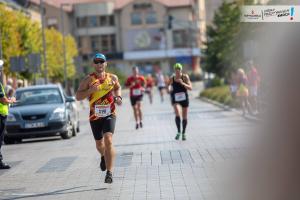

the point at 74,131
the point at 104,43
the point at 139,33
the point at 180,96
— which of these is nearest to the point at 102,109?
the point at 180,96

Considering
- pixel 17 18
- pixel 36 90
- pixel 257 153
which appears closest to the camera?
pixel 257 153

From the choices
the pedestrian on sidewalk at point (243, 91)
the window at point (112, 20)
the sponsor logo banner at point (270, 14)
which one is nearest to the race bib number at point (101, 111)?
the sponsor logo banner at point (270, 14)

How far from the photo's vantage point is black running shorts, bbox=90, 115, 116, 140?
12.0 meters

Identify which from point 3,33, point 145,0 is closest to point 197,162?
point 3,33

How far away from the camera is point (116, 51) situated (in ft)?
407

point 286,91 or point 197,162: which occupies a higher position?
point 286,91

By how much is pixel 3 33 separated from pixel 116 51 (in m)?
78.5

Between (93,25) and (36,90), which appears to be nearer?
(36,90)

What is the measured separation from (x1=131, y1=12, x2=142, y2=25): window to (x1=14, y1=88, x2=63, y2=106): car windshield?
322 feet

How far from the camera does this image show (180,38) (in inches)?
4808

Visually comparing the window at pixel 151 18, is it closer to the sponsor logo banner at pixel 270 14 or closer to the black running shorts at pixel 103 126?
the black running shorts at pixel 103 126

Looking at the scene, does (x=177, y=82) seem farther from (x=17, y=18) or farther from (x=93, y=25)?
(x=93, y=25)

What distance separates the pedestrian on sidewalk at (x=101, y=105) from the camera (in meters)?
11.9

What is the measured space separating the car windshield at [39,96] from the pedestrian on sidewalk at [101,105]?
11982 mm
